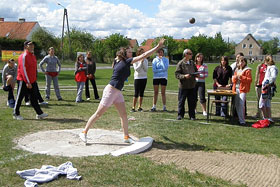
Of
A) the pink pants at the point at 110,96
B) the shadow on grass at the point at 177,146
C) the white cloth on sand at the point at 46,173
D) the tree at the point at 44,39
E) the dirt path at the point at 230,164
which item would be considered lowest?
the dirt path at the point at 230,164

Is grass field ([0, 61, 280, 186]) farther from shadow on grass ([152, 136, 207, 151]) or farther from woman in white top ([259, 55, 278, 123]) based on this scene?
woman in white top ([259, 55, 278, 123])

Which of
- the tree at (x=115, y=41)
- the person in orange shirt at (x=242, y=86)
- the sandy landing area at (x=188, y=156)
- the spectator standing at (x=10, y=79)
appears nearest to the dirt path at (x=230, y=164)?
the sandy landing area at (x=188, y=156)

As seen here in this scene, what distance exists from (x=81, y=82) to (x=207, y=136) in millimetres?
6445

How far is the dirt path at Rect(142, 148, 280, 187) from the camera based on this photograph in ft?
16.4

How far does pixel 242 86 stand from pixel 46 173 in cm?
637

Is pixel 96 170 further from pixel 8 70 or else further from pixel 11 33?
pixel 11 33

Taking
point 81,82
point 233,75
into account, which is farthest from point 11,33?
point 233,75

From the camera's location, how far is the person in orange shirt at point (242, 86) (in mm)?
9125

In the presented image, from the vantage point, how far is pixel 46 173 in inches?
184

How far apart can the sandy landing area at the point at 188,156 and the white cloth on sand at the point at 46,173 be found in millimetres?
846

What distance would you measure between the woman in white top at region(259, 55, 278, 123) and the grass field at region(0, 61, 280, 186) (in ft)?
2.15

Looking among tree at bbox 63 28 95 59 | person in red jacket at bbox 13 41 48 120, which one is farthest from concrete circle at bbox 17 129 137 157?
tree at bbox 63 28 95 59

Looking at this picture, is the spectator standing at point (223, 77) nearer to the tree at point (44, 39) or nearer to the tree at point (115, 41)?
the tree at point (44, 39)

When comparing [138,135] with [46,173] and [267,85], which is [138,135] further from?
[267,85]
